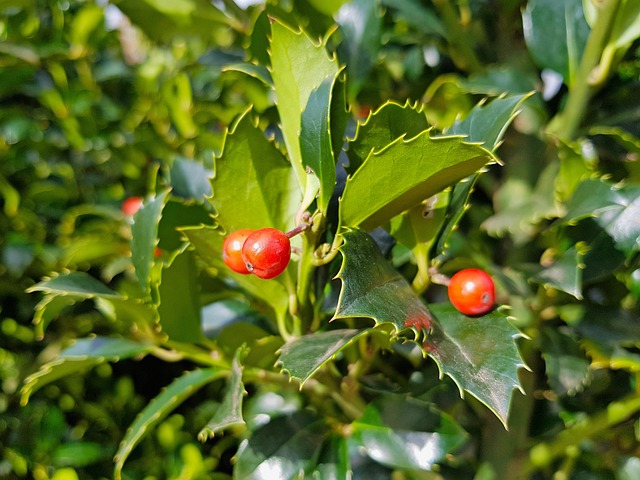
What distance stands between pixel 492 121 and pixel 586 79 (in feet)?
1.09

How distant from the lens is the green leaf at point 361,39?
84 centimetres

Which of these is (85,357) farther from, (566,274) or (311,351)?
(566,274)

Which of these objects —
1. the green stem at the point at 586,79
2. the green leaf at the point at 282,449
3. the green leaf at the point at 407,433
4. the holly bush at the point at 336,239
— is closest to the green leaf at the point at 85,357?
the holly bush at the point at 336,239

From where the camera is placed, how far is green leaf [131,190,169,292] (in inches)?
25.3

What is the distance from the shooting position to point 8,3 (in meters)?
1.07

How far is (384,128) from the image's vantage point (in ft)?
1.69

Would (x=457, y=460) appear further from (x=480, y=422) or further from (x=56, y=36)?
(x=56, y=36)

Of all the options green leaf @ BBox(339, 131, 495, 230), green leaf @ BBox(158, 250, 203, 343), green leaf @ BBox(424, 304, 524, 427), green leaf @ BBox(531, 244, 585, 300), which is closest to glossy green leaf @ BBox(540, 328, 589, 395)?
green leaf @ BBox(531, 244, 585, 300)

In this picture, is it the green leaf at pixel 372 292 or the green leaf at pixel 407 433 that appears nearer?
the green leaf at pixel 372 292

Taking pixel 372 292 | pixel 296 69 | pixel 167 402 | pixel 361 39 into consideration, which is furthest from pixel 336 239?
pixel 361 39

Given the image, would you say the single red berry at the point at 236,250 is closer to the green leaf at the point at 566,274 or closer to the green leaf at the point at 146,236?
the green leaf at the point at 146,236

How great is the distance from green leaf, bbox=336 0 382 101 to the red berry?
410mm

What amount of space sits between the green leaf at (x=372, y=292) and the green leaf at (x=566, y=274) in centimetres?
20

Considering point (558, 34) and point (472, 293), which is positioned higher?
point (558, 34)
